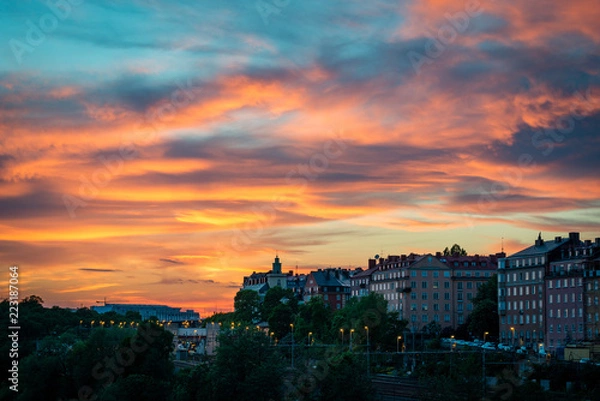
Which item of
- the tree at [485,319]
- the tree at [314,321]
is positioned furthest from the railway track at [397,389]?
the tree at [485,319]

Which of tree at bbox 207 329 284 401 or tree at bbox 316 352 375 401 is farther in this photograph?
tree at bbox 207 329 284 401

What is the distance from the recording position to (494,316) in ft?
493

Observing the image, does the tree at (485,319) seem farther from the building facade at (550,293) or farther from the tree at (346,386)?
the tree at (346,386)

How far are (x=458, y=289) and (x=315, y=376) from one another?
338 feet

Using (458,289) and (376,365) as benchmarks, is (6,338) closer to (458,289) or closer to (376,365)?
(376,365)

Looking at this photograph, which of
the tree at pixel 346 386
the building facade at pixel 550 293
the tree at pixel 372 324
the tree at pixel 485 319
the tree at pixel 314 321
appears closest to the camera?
the tree at pixel 346 386

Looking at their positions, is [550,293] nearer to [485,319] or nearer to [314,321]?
[485,319]

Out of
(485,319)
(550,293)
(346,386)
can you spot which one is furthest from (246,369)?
(485,319)

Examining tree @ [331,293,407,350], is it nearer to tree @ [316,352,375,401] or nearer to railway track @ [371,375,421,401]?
railway track @ [371,375,421,401]

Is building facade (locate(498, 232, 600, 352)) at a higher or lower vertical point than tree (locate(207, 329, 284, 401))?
higher

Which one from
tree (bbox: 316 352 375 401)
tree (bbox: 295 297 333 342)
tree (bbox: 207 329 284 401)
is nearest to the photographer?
tree (bbox: 316 352 375 401)

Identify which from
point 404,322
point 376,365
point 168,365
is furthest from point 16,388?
point 404,322

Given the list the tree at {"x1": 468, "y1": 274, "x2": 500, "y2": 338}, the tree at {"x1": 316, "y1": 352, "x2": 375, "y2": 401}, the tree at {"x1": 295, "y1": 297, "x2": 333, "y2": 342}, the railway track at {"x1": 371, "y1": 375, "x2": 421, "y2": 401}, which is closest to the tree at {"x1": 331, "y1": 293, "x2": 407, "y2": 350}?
the tree at {"x1": 295, "y1": 297, "x2": 333, "y2": 342}

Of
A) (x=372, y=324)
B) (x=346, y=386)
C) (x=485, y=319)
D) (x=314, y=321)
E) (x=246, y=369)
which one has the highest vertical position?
(x=485, y=319)
